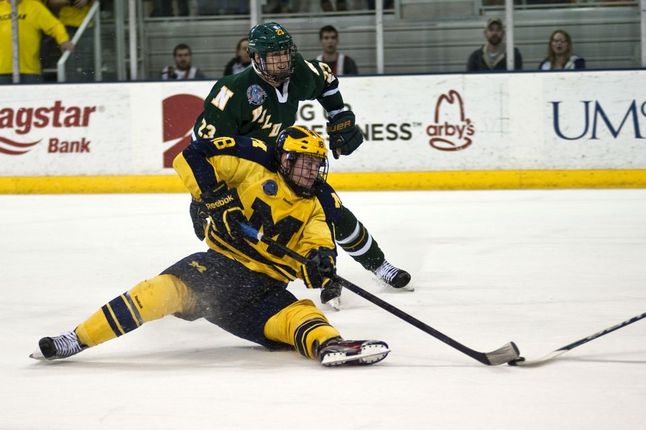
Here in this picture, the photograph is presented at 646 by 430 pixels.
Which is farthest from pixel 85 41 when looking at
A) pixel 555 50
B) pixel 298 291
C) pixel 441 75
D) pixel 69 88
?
pixel 298 291

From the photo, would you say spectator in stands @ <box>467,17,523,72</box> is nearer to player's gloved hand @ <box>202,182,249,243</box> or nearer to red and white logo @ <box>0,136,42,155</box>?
red and white logo @ <box>0,136,42,155</box>

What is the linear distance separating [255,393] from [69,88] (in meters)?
6.30

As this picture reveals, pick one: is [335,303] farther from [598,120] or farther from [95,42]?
[95,42]

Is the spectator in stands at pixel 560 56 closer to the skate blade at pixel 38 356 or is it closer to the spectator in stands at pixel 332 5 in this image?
the spectator in stands at pixel 332 5

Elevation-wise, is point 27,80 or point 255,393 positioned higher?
point 27,80

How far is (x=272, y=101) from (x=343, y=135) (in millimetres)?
421

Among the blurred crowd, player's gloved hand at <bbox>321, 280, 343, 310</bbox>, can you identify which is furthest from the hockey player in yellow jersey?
the blurred crowd

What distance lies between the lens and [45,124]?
8859 mm

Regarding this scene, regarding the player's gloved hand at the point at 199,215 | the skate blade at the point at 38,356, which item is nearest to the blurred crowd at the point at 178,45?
the player's gloved hand at the point at 199,215

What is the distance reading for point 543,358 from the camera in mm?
3355

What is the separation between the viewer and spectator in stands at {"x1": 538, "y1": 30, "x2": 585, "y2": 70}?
8.64 m

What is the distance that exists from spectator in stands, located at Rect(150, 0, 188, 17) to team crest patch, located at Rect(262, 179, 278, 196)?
6.22m

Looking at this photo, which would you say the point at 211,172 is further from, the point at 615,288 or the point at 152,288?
the point at 615,288

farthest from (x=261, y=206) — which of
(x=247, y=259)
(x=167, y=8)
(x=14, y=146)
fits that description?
(x=167, y=8)
